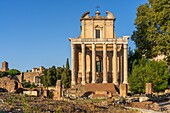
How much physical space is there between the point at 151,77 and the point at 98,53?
46.0 ft

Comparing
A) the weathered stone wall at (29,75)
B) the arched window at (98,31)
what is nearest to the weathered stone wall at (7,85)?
the arched window at (98,31)

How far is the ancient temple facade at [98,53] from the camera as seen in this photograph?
50.3 m

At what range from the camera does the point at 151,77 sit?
41875mm

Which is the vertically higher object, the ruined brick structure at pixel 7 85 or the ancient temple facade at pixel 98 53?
the ancient temple facade at pixel 98 53

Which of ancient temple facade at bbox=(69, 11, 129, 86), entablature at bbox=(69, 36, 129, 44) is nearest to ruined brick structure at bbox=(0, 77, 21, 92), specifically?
ancient temple facade at bbox=(69, 11, 129, 86)

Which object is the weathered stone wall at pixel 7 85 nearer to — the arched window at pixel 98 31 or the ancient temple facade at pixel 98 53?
the ancient temple facade at pixel 98 53

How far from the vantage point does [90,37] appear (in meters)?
53.2

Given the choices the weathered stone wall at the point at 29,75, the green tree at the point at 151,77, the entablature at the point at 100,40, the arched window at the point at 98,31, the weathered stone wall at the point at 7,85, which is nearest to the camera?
the weathered stone wall at the point at 7,85

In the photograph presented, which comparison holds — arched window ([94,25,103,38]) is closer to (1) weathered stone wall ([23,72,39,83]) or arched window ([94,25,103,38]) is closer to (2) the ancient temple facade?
(2) the ancient temple facade

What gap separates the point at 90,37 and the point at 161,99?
2545 centimetres

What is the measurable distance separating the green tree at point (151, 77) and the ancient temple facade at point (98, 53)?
6714mm

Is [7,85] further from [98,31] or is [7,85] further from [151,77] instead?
[98,31]

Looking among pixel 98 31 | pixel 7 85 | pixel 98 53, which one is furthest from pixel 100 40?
pixel 7 85

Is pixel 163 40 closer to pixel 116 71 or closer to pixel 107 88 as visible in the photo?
pixel 107 88
